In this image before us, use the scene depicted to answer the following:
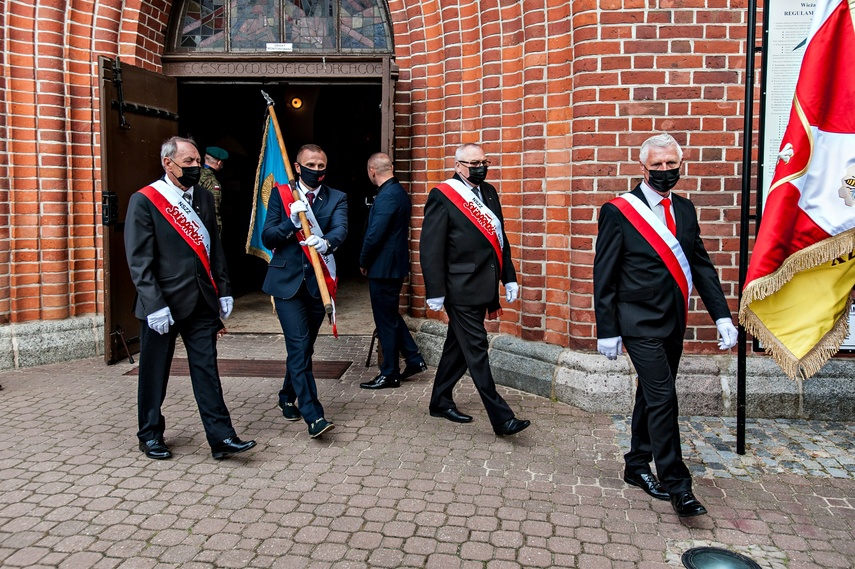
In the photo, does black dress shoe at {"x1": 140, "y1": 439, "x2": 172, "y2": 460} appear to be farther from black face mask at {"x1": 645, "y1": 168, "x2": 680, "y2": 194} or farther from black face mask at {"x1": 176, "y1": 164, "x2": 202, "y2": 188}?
black face mask at {"x1": 645, "y1": 168, "x2": 680, "y2": 194}

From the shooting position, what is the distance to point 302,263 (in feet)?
16.2

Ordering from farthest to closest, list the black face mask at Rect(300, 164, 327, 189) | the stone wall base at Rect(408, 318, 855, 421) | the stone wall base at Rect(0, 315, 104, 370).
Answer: the stone wall base at Rect(0, 315, 104, 370) → the stone wall base at Rect(408, 318, 855, 421) → the black face mask at Rect(300, 164, 327, 189)

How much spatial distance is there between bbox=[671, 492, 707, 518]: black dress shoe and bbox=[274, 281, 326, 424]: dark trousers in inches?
86.3

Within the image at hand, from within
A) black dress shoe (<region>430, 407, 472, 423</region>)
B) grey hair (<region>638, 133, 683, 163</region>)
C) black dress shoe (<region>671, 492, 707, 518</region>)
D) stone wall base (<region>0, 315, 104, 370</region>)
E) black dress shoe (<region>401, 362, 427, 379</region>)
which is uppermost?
grey hair (<region>638, 133, 683, 163</region>)

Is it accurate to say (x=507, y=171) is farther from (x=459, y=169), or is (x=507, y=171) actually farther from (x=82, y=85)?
(x=82, y=85)

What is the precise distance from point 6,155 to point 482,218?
180 inches

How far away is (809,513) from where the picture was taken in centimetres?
373

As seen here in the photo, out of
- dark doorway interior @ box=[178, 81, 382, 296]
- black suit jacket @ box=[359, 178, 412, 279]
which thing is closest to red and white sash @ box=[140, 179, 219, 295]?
black suit jacket @ box=[359, 178, 412, 279]

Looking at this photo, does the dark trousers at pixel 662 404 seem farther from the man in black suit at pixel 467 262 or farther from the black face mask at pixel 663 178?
the man in black suit at pixel 467 262

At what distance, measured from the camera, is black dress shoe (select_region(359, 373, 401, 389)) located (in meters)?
5.99

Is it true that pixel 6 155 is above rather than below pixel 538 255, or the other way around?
above

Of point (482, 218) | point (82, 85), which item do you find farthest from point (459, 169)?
point (82, 85)

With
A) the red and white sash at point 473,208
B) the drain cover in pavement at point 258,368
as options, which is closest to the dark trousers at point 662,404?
the red and white sash at point 473,208

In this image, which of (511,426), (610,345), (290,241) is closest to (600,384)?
(511,426)
